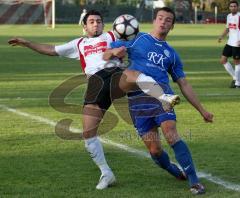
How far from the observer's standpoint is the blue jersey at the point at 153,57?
7199 mm

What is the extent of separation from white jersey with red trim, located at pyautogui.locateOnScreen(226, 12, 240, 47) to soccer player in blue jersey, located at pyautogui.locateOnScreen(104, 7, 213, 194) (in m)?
11.4

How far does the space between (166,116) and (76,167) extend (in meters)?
1.74

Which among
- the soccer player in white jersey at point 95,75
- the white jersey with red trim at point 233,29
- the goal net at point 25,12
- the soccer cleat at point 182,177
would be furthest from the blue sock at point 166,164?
→ the goal net at point 25,12

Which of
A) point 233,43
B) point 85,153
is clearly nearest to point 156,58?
point 85,153

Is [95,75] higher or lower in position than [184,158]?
higher

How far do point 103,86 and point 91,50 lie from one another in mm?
447

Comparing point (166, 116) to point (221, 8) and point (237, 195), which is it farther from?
point (221, 8)

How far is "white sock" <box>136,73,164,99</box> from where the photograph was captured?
714 cm

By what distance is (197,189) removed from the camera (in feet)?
23.1

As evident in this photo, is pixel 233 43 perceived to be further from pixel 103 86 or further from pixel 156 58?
pixel 156 58

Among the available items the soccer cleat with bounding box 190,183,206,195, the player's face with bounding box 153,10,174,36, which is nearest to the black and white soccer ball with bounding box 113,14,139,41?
the player's face with bounding box 153,10,174,36

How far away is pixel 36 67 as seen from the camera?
2334 centimetres

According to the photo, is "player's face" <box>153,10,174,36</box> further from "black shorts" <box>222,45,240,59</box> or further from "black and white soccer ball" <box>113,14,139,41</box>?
"black shorts" <box>222,45,240,59</box>

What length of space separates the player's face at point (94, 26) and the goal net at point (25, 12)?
67.1 m
